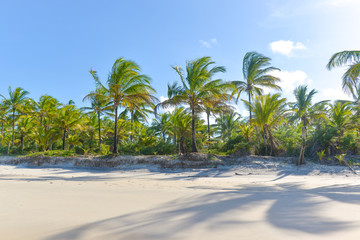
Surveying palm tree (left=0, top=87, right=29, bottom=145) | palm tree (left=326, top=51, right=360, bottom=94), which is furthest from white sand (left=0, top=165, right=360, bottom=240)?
palm tree (left=0, top=87, right=29, bottom=145)

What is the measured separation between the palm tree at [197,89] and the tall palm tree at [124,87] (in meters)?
1.42

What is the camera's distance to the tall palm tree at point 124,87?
12.5 meters

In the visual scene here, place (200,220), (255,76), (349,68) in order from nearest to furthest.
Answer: (200,220) < (349,68) < (255,76)

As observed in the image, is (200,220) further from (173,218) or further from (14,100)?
(14,100)

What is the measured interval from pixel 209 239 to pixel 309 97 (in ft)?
73.4

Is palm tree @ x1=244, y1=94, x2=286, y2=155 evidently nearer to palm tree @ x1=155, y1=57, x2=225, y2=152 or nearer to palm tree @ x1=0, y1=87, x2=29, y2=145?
palm tree @ x1=155, y1=57, x2=225, y2=152

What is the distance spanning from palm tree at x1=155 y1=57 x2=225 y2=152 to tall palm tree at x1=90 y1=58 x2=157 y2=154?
1.42 meters

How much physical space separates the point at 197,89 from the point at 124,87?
15.2 feet

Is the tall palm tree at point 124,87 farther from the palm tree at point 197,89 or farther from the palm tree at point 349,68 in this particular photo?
the palm tree at point 349,68

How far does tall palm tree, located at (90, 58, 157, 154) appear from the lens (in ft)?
40.9

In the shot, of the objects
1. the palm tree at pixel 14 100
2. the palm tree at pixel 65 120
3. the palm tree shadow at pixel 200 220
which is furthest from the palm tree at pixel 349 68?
the palm tree at pixel 14 100

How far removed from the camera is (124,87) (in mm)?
12961

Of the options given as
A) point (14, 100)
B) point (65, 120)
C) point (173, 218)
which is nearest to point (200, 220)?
point (173, 218)

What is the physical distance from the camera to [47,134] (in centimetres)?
1548
